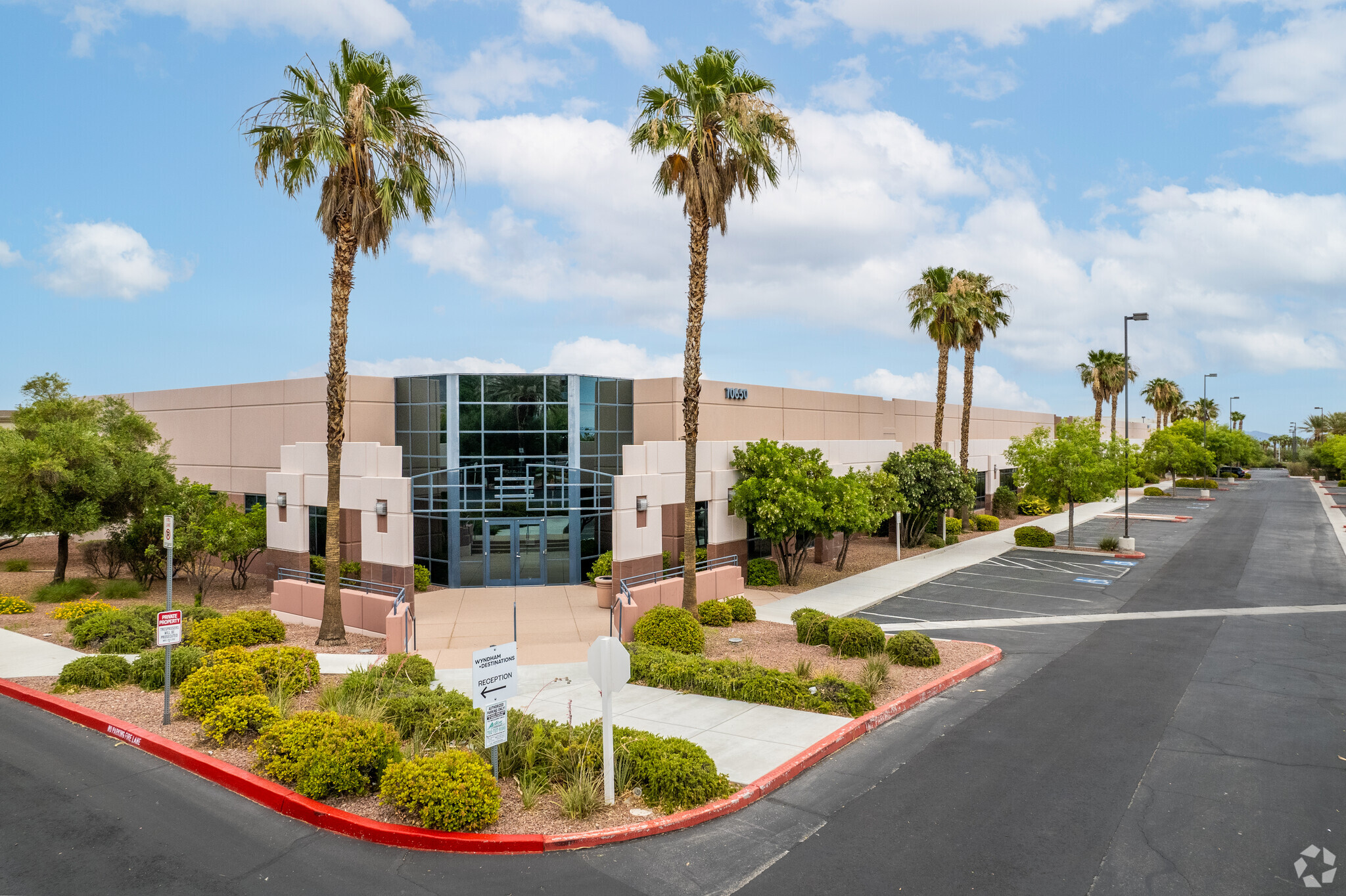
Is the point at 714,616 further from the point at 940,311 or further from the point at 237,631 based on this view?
the point at 940,311

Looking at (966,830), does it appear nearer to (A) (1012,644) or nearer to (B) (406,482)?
(A) (1012,644)

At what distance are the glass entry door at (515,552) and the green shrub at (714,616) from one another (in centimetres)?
804

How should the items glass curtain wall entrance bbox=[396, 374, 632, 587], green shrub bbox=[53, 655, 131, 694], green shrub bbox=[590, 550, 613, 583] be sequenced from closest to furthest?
green shrub bbox=[53, 655, 131, 694]
green shrub bbox=[590, 550, 613, 583]
glass curtain wall entrance bbox=[396, 374, 632, 587]

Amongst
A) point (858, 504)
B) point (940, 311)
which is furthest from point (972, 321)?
point (858, 504)

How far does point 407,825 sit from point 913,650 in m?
10.4

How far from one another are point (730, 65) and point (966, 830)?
676 inches

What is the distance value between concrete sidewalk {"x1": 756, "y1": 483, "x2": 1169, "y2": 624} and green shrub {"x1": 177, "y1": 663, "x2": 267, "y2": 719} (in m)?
12.8

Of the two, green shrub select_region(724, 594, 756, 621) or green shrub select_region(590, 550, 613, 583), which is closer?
green shrub select_region(724, 594, 756, 621)

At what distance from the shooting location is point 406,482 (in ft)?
70.4

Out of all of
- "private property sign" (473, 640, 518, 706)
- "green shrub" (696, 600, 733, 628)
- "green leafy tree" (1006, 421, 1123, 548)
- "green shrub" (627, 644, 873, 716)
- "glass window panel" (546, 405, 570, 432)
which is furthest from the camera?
"green leafy tree" (1006, 421, 1123, 548)

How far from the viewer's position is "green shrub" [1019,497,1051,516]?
5084 centimetres

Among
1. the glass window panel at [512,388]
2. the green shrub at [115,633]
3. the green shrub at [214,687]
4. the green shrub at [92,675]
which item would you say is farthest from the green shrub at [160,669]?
the glass window panel at [512,388]

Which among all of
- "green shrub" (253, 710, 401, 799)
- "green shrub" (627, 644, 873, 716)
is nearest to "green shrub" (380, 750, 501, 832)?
"green shrub" (253, 710, 401, 799)

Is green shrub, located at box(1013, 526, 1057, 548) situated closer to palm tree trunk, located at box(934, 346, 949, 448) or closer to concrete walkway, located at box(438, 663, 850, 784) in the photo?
palm tree trunk, located at box(934, 346, 949, 448)
